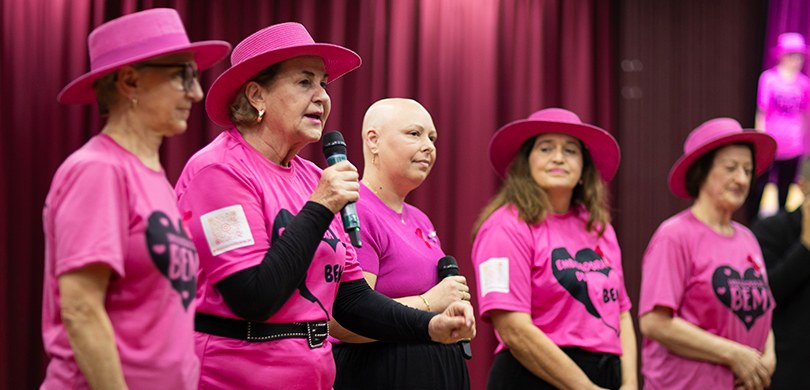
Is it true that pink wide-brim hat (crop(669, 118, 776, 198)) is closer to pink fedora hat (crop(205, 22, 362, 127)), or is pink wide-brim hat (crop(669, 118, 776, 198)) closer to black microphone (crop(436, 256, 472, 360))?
black microphone (crop(436, 256, 472, 360))

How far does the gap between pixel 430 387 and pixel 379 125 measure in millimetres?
831

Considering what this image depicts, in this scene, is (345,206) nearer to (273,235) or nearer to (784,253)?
(273,235)

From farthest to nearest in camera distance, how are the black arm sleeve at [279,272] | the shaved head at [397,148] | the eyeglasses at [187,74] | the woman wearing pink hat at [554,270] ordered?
the woman wearing pink hat at [554,270] → the shaved head at [397,148] → the black arm sleeve at [279,272] → the eyeglasses at [187,74]

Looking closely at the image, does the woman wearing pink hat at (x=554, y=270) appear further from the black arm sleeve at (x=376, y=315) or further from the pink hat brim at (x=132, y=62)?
the pink hat brim at (x=132, y=62)

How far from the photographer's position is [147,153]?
5.73ft

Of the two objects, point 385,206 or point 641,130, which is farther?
→ point 641,130

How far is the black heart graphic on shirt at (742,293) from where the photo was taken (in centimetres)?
354

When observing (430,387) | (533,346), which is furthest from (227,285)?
(533,346)

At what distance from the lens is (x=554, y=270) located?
3115 mm

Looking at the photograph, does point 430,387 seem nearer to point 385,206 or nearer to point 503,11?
point 385,206

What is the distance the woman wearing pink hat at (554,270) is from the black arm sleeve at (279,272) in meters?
1.26

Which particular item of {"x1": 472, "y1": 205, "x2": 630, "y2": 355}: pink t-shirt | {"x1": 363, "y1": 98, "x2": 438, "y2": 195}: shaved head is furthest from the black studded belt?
{"x1": 472, "y1": 205, "x2": 630, "y2": 355}: pink t-shirt

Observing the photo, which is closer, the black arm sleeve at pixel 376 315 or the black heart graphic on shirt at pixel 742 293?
the black arm sleeve at pixel 376 315

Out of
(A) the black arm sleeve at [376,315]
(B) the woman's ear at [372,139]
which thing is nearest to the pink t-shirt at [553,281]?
(B) the woman's ear at [372,139]
